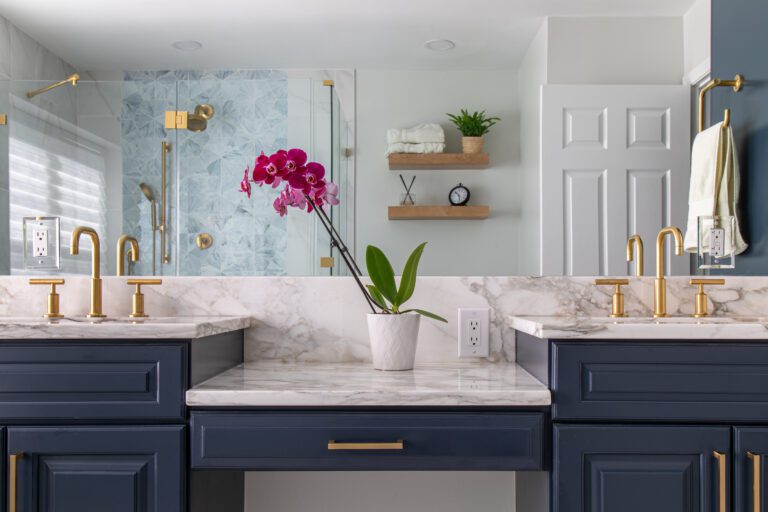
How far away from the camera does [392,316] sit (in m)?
1.44

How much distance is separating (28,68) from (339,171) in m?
0.90

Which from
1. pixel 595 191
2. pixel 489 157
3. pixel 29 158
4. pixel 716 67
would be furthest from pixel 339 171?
pixel 716 67

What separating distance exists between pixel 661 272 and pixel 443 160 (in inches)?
26.2

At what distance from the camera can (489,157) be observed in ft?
4.68

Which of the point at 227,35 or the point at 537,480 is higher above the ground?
the point at 227,35

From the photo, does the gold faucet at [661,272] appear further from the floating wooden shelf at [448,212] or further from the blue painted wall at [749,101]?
the floating wooden shelf at [448,212]

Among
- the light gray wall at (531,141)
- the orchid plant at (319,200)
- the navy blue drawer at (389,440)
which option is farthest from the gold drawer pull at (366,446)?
the light gray wall at (531,141)

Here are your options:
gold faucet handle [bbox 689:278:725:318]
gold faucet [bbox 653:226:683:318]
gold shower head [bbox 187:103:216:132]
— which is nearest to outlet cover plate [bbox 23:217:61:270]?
gold shower head [bbox 187:103:216:132]

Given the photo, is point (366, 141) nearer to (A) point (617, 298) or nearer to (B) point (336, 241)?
(B) point (336, 241)

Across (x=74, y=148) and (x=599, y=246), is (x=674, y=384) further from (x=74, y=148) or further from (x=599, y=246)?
(x=74, y=148)

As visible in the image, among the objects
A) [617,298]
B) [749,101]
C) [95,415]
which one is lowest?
[95,415]

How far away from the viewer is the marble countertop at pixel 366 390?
114cm

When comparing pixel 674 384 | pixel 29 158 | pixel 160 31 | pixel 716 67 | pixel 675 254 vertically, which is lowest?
pixel 674 384

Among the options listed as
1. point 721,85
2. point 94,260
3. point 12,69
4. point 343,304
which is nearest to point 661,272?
point 721,85
